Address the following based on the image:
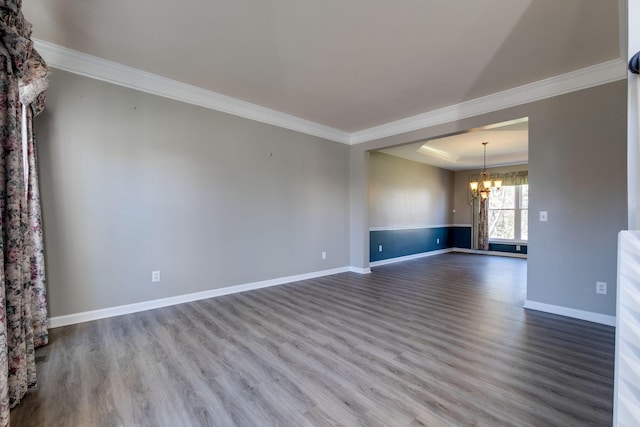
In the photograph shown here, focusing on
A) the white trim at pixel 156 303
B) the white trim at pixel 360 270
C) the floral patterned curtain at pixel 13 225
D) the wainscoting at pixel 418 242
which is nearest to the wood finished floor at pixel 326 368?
the white trim at pixel 156 303

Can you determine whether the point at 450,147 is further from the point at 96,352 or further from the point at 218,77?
the point at 96,352

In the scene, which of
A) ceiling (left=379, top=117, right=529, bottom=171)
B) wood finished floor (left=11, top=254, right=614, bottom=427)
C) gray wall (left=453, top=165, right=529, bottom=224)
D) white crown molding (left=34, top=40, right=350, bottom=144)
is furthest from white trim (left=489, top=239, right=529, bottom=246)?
white crown molding (left=34, top=40, right=350, bottom=144)

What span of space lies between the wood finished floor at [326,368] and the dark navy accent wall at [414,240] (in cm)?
274

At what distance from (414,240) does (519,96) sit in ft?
14.4

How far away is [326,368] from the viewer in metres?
1.97

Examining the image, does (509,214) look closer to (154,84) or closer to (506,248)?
(506,248)

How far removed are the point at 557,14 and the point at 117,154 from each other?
4262 millimetres

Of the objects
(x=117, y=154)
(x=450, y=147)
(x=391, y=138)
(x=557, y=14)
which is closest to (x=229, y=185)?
(x=117, y=154)

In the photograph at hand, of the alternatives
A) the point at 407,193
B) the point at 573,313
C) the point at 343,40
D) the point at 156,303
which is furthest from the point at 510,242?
the point at 156,303

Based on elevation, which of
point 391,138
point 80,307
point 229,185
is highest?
point 391,138

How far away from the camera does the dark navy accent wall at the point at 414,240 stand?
6094 mm

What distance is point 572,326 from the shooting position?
8.92 feet

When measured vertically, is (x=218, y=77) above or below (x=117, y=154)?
above

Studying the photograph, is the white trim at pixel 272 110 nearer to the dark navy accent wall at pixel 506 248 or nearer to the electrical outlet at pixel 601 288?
the electrical outlet at pixel 601 288
